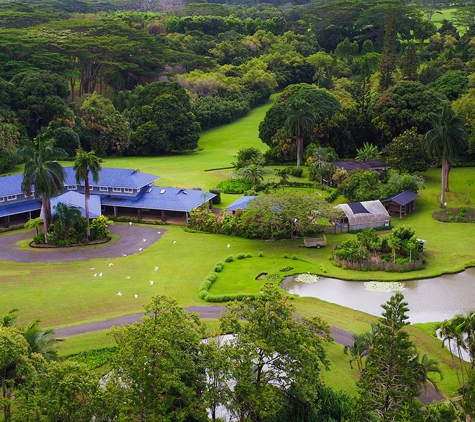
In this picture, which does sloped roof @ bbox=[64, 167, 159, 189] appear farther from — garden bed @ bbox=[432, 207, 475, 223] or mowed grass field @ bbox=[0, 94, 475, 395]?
garden bed @ bbox=[432, 207, 475, 223]

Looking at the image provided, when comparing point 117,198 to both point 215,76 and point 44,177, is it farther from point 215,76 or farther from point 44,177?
point 215,76

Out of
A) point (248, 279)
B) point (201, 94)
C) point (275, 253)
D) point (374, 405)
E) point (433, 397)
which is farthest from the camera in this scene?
point (201, 94)

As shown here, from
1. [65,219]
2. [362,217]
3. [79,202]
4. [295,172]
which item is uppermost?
[65,219]

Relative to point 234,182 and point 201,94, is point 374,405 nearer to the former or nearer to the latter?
point 234,182

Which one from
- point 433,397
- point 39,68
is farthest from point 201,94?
point 433,397

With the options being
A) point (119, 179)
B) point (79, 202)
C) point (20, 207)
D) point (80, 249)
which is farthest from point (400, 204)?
point (20, 207)

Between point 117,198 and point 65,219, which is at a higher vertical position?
point 65,219
